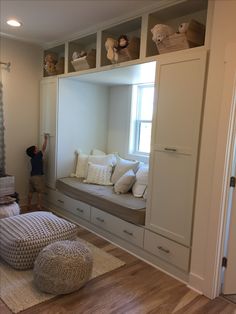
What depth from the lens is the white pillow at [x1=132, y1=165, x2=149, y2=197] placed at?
123 inches

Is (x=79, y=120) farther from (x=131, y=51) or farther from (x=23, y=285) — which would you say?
(x=23, y=285)

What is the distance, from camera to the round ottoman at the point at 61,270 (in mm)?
1967

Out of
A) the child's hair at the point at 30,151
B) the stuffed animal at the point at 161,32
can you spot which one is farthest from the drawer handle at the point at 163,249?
the child's hair at the point at 30,151

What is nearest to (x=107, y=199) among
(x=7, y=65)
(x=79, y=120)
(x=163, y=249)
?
(x=163, y=249)

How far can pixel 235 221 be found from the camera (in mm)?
2053

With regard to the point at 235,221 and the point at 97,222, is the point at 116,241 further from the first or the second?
the point at 235,221

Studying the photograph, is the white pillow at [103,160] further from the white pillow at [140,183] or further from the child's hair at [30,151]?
the child's hair at [30,151]

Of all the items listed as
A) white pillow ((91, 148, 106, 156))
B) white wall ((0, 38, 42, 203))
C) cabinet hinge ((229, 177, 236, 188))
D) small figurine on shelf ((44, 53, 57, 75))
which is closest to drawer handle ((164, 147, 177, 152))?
cabinet hinge ((229, 177, 236, 188))

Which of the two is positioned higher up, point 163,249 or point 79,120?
point 79,120

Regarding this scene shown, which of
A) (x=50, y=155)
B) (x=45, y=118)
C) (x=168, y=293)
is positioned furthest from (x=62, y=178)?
(x=168, y=293)

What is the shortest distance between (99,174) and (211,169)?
1884 millimetres

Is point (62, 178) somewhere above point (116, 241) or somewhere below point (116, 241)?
above

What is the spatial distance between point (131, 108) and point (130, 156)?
0.70 m

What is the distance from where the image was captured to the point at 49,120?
390 centimetres
